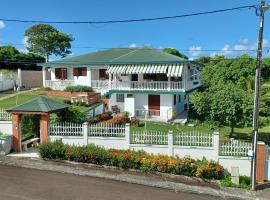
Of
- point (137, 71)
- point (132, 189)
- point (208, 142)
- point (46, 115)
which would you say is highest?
point (137, 71)

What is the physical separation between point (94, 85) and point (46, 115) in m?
17.4

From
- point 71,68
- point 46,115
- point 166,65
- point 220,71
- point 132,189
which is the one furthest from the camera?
point 220,71

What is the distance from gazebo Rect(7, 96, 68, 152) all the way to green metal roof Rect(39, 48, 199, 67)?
1357 centimetres

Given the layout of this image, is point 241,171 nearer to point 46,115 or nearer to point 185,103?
point 46,115

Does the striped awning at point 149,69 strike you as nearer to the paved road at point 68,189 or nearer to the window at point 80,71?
the window at point 80,71

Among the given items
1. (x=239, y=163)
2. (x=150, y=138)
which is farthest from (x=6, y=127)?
(x=239, y=163)

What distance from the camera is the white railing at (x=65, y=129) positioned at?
57.1 feet

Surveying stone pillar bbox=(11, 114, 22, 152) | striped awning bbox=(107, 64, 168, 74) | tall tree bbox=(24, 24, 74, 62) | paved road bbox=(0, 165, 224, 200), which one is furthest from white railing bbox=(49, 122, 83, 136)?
tall tree bbox=(24, 24, 74, 62)

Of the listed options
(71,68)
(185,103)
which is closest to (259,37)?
(185,103)

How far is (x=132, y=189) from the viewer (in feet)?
43.0

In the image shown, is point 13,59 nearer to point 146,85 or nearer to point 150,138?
point 146,85

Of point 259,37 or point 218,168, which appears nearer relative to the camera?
point 259,37

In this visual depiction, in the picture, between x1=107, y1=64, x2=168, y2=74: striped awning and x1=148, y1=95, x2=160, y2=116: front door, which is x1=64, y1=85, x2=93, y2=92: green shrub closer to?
x1=107, y1=64, x2=168, y2=74: striped awning

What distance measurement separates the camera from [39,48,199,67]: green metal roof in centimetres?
2947
